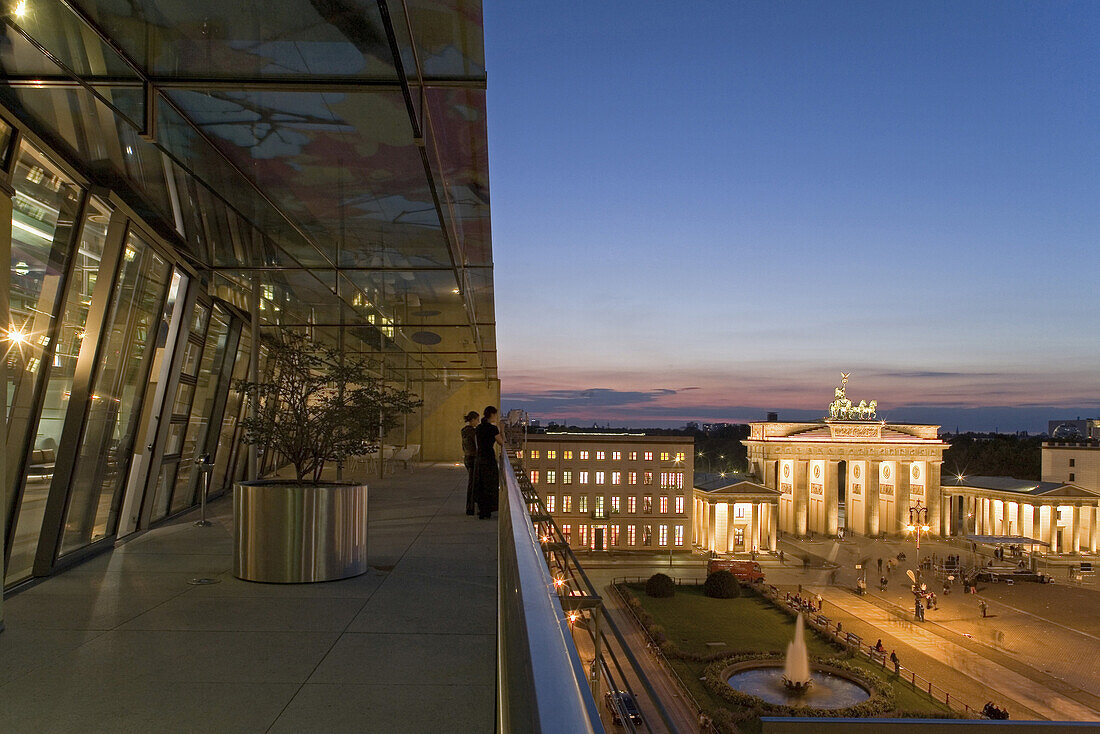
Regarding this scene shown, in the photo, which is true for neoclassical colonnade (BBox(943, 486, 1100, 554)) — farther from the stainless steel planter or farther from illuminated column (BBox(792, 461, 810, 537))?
the stainless steel planter

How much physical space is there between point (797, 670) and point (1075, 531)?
54.4 meters

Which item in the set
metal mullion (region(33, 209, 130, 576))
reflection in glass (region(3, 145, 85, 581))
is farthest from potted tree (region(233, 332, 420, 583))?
reflection in glass (region(3, 145, 85, 581))

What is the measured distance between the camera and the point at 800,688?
99.7 feet

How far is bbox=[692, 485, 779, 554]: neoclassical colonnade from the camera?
7200 cm

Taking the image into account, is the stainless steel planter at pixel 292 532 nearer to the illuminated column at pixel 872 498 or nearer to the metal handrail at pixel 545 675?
the metal handrail at pixel 545 675

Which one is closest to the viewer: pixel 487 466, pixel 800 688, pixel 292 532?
pixel 292 532

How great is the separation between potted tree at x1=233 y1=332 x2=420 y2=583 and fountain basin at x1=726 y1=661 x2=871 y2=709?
2524cm

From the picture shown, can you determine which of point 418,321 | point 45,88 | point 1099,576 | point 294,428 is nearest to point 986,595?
point 1099,576

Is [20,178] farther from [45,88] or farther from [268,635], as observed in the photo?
[268,635]

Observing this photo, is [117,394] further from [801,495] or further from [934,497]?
[934,497]

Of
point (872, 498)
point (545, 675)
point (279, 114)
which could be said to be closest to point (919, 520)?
point (872, 498)

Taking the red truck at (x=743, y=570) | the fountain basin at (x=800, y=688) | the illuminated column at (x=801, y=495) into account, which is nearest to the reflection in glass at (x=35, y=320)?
the fountain basin at (x=800, y=688)

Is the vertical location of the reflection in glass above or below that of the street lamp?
above

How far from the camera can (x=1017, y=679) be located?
3194 cm
